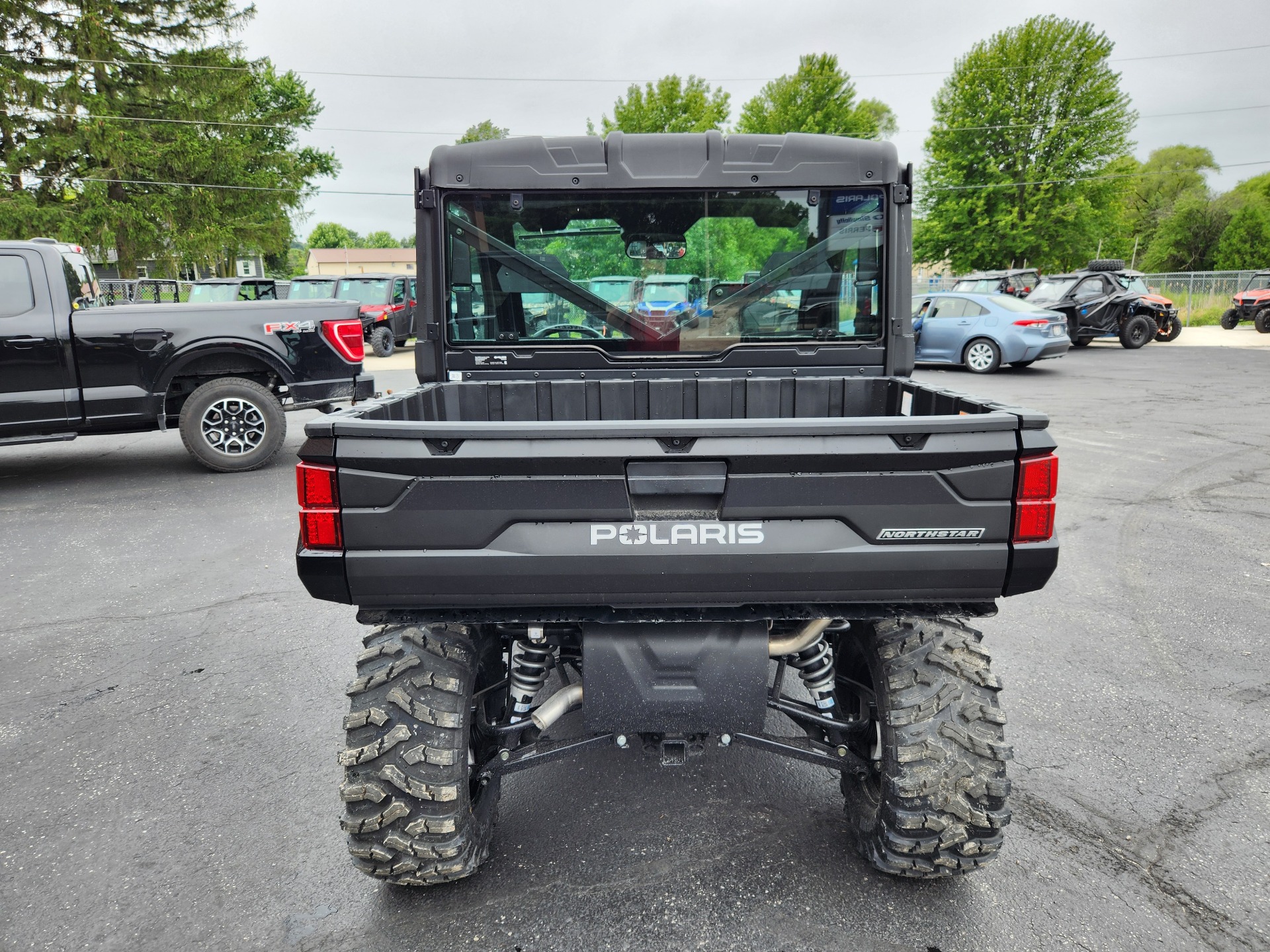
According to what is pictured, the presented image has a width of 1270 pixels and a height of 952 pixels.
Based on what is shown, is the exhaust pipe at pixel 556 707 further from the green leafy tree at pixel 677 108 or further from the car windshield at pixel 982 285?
the green leafy tree at pixel 677 108

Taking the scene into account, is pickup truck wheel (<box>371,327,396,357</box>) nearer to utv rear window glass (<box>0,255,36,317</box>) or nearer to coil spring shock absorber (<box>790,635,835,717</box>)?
utv rear window glass (<box>0,255,36,317</box>)

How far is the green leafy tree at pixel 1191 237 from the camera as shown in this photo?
154 ft

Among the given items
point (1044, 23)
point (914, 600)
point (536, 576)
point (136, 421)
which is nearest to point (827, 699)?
point (914, 600)

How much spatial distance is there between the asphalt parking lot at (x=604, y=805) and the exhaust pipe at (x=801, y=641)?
0.75 meters

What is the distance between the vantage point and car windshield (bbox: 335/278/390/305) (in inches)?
806

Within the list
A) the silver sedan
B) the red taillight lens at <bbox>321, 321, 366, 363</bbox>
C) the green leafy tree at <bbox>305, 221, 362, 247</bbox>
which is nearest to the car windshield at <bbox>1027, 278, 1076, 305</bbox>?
the silver sedan

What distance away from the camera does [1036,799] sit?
2896 millimetres

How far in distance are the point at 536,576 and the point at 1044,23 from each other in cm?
4168

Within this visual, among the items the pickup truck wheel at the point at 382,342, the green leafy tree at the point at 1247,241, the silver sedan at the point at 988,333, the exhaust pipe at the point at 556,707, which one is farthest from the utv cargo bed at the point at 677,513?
the green leafy tree at the point at 1247,241

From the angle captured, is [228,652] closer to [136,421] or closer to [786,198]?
[786,198]

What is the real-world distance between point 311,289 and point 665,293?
1806 centimetres

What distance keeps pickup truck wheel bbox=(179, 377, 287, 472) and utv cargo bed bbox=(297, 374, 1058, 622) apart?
21.4ft

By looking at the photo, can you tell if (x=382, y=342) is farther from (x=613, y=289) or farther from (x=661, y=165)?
(x=661, y=165)

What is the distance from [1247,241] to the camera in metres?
42.8
